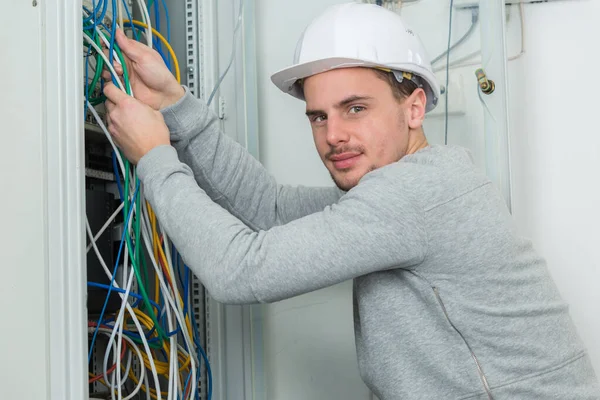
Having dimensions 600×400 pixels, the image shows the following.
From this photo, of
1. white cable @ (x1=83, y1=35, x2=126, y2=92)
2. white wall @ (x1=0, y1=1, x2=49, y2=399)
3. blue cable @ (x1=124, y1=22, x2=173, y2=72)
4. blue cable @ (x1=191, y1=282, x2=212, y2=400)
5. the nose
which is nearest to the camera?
white wall @ (x1=0, y1=1, x2=49, y2=399)

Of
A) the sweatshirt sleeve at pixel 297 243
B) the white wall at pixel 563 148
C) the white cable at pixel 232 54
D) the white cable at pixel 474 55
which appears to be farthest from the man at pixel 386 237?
the white wall at pixel 563 148

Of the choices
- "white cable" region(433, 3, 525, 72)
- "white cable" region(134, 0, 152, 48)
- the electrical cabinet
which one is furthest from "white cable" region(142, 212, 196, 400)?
"white cable" region(433, 3, 525, 72)

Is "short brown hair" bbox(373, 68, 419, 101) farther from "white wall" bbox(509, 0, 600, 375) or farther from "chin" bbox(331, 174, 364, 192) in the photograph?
"white wall" bbox(509, 0, 600, 375)

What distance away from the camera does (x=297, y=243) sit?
106 centimetres

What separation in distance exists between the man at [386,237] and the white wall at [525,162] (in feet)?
1.52

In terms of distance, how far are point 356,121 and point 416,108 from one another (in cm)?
17

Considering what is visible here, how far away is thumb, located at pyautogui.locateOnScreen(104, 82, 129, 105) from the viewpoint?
3.94 feet

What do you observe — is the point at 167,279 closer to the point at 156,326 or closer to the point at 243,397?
the point at 156,326

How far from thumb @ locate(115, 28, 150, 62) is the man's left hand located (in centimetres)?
9

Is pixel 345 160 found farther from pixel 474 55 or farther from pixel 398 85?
pixel 474 55

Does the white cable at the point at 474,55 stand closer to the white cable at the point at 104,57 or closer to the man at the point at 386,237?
the man at the point at 386,237

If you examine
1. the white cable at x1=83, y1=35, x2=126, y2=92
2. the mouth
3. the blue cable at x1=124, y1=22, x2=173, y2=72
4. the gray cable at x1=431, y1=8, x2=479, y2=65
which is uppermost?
the gray cable at x1=431, y1=8, x2=479, y2=65

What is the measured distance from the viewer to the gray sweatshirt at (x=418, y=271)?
1.06m

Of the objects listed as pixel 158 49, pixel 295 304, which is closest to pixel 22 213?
pixel 158 49
